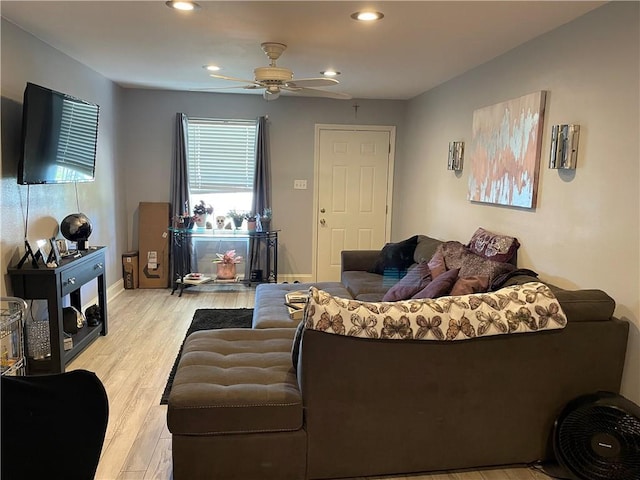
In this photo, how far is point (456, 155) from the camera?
4426 mm

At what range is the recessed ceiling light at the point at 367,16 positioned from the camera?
273 cm

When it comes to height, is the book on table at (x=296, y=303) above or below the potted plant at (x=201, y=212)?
below

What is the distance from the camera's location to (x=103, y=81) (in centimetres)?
493

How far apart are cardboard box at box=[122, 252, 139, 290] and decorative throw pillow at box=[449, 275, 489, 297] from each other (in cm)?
417

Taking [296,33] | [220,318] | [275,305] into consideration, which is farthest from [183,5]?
[220,318]

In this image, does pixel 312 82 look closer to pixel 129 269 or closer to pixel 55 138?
pixel 55 138

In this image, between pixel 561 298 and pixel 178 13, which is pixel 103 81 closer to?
pixel 178 13

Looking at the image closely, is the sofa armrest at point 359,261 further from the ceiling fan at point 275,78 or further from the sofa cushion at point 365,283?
the ceiling fan at point 275,78

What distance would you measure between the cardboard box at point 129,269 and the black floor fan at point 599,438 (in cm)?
486

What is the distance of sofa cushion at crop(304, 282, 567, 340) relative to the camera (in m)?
2.08

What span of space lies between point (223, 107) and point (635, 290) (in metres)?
4.84

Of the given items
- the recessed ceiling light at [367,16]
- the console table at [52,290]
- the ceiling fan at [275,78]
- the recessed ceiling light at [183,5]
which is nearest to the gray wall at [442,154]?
the console table at [52,290]

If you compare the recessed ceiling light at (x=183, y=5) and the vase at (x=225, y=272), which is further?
the vase at (x=225, y=272)

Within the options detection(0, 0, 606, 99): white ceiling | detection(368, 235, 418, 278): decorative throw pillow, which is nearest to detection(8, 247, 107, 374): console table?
detection(0, 0, 606, 99): white ceiling
